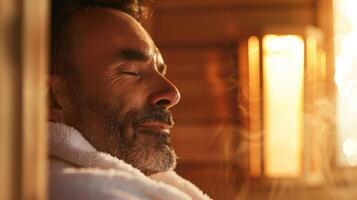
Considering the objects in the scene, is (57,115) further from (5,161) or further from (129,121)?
(5,161)

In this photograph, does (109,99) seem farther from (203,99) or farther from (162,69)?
(203,99)

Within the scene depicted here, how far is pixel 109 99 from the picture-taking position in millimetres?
668

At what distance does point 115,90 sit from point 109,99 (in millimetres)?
11

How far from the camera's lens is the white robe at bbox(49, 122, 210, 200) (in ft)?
1.81

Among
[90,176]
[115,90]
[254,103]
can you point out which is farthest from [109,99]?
[254,103]

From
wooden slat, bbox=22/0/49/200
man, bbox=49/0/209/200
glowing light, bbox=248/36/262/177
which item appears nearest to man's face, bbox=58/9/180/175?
man, bbox=49/0/209/200

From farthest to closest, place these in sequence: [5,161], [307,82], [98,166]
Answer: [307,82]
[98,166]
[5,161]

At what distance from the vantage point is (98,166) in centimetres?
60

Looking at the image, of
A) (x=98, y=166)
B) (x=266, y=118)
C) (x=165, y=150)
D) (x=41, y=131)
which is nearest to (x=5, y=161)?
(x=41, y=131)

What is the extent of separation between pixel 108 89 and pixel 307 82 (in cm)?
48

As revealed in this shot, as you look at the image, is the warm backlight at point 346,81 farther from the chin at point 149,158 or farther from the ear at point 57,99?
the ear at point 57,99

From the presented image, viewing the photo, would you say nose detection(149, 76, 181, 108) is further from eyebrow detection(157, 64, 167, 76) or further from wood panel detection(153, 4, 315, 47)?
wood panel detection(153, 4, 315, 47)

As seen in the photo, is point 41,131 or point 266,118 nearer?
point 41,131

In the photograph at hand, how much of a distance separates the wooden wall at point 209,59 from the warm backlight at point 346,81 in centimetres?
4
